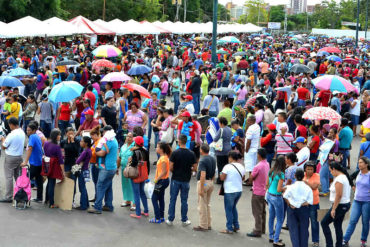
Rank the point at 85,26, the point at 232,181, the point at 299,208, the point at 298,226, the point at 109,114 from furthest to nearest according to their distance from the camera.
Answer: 1. the point at 85,26
2. the point at 109,114
3. the point at 232,181
4. the point at 298,226
5. the point at 299,208

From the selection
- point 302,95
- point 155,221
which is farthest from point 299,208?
point 302,95

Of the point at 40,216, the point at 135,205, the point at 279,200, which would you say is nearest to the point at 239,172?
the point at 279,200

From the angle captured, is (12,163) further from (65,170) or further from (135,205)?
(135,205)

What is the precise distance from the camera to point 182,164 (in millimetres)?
8477

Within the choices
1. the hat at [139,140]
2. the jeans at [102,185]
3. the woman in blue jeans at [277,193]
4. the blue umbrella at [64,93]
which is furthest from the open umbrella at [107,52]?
the woman in blue jeans at [277,193]

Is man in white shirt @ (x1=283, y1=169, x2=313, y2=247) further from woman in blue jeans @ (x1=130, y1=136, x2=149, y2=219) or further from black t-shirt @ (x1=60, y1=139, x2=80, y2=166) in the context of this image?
black t-shirt @ (x1=60, y1=139, x2=80, y2=166)

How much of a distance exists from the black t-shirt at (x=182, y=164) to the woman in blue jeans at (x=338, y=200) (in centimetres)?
218

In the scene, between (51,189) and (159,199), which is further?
(51,189)

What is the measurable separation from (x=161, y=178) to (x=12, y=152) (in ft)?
8.78

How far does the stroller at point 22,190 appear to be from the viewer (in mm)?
9000

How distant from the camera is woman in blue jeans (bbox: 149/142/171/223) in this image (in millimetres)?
8531

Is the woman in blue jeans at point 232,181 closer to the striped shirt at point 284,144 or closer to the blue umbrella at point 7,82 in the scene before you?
the striped shirt at point 284,144

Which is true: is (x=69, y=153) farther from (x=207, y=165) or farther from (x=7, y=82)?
(x=7, y=82)

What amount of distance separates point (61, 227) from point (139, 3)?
61505 mm
